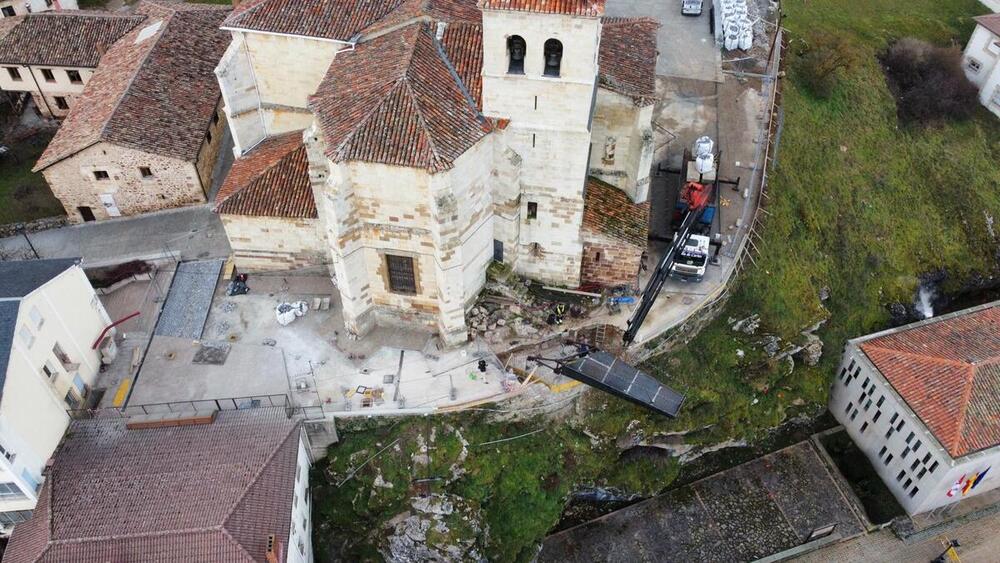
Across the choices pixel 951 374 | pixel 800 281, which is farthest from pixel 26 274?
pixel 951 374

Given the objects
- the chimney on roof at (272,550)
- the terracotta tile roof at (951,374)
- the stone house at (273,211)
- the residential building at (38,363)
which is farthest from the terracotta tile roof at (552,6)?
the terracotta tile roof at (951,374)

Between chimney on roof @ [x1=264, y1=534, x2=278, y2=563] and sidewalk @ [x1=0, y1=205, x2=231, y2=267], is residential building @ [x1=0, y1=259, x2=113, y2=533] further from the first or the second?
chimney on roof @ [x1=264, y1=534, x2=278, y2=563]

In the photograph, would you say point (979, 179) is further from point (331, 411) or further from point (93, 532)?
point (93, 532)

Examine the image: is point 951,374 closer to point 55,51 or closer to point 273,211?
point 273,211

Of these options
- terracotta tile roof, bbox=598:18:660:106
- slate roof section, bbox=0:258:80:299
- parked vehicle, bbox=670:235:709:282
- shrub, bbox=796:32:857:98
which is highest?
terracotta tile roof, bbox=598:18:660:106

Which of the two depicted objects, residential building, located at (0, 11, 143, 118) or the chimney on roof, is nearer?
the chimney on roof

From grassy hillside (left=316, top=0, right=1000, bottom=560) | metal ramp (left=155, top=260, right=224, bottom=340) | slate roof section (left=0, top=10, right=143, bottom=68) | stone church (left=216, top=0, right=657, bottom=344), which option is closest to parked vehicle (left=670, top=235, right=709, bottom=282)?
stone church (left=216, top=0, right=657, bottom=344)
